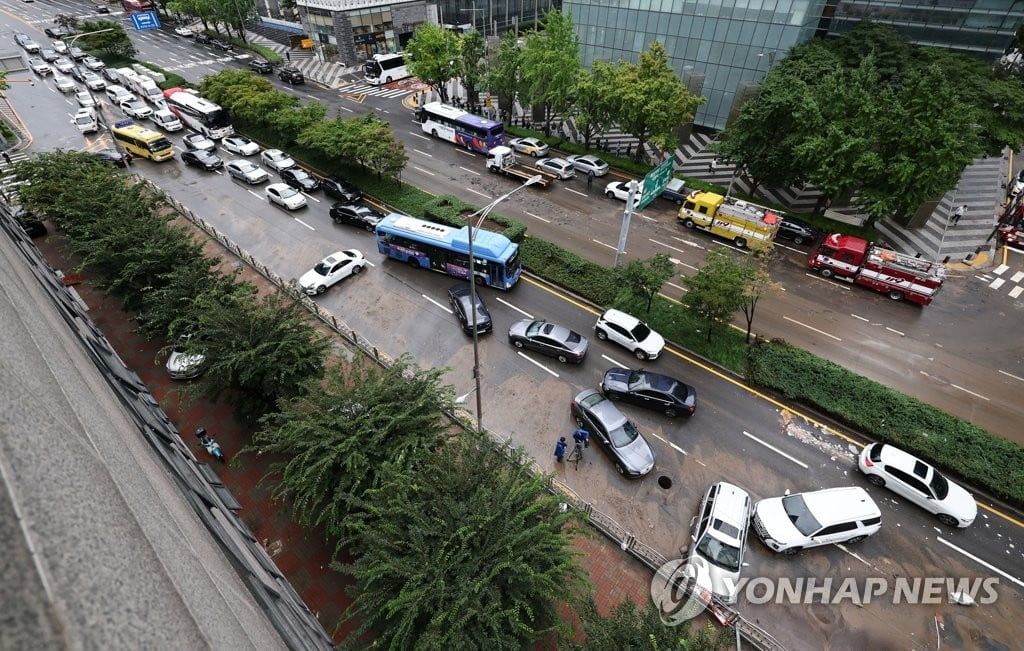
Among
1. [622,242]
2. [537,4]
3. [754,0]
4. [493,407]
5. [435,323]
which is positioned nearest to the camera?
[493,407]

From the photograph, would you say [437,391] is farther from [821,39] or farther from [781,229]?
[821,39]

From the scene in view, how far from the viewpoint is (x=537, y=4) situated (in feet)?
236

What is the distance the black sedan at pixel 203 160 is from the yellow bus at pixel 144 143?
1.70 metres

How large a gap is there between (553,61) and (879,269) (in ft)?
87.3

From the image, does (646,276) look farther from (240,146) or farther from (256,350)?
(240,146)

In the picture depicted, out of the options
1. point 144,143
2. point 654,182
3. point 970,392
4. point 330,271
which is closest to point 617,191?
point 654,182

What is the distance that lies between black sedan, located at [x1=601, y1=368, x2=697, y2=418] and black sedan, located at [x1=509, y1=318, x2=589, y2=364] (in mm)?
1927

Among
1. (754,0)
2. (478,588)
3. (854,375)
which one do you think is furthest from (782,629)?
(754,0)

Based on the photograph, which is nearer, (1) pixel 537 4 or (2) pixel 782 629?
(2) pixel 782 629

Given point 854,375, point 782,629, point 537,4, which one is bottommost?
point 782,629

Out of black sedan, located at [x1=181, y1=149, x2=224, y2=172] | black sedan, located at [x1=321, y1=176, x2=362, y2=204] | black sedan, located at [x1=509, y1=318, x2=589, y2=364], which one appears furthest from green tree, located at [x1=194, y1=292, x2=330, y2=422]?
black sedan, located at [x1=181, y1=149, x2=224, y2=172]

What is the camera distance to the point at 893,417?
19.7 meters

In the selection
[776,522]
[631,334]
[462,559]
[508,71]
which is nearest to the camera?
[462,559]

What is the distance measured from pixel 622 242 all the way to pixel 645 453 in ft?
41.3
